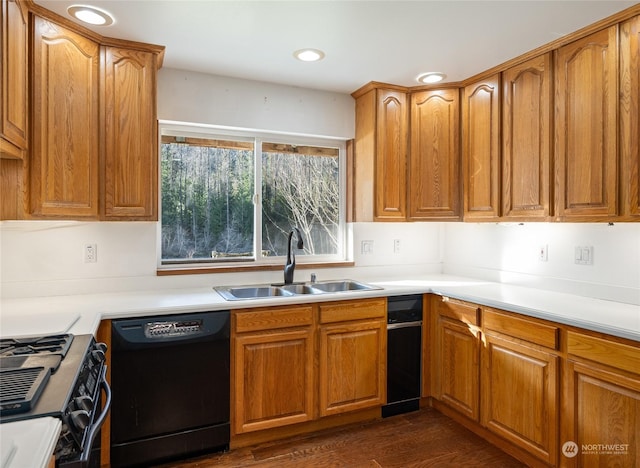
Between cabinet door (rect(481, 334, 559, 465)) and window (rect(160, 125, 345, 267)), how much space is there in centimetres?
142

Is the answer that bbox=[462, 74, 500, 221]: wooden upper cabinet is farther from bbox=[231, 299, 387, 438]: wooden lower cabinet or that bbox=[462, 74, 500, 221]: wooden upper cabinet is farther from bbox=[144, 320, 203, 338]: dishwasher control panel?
bbox=[144, 320, 203, 338]: dishwasher control panel

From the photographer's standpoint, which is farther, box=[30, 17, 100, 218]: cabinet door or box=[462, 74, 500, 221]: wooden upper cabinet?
box=[462, 74, 500, 221]: wooden upper cabinet

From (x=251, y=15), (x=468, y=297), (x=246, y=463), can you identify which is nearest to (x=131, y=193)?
(x=251, y=15)

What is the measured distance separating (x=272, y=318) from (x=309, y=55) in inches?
61.8

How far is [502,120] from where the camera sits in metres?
2.64

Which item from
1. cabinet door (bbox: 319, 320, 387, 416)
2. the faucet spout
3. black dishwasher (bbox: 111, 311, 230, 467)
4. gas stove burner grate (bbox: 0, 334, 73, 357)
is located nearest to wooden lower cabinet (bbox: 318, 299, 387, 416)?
cabinet door (bbox: 319, 320, 387, 416)

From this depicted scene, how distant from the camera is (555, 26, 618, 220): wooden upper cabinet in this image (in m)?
2.00

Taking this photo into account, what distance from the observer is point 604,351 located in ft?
5.76

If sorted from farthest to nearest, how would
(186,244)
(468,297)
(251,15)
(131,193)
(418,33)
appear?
1. (186,244)
2. (468,297)
3. (131,193)
4. (418,33)
5. (251,15)

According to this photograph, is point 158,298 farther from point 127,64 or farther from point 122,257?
point 127,64

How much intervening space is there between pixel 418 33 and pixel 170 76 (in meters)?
1.58

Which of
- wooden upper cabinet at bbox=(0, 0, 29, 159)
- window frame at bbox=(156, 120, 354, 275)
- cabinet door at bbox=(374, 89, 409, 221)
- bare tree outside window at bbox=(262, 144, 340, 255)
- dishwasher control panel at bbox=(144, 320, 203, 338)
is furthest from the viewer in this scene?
bare tree outside window at bbox=(262, 144, 340, 255)

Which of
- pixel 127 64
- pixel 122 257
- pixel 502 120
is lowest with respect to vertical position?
pixel 122 257

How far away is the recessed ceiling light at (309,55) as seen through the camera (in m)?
2.36
